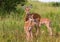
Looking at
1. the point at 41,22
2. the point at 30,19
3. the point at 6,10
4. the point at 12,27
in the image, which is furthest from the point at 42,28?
the point at 6,10

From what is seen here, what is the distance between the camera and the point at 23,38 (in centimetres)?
770

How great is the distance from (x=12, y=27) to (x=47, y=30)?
1.12 meters

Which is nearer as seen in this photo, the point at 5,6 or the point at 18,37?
the point at 18,37

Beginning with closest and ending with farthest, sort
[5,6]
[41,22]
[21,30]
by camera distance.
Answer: [21,30], [41,22], [5,6]

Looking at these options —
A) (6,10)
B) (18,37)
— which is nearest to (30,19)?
(18,37)

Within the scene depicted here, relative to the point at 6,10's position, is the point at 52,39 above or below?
above

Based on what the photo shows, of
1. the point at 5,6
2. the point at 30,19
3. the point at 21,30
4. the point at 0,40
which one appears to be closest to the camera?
the point at 0,40

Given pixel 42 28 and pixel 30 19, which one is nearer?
pixel 30 19

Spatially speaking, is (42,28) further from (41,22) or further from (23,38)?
(23,38)

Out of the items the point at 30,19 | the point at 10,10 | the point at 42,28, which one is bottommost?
the point at 10,10

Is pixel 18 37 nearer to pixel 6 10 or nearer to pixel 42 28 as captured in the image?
pixel 42 28

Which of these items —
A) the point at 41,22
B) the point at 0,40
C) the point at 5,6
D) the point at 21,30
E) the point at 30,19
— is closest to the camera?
the point at 0,40

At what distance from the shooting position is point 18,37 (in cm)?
778

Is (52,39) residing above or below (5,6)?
above
